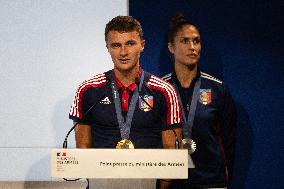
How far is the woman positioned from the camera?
7.50 ft

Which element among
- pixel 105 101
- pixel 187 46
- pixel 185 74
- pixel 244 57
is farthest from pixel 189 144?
pixel 244 57

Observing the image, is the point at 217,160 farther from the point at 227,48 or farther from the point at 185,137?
the point at 227,48

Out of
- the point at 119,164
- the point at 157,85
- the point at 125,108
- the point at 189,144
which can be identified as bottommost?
the point at 189,144

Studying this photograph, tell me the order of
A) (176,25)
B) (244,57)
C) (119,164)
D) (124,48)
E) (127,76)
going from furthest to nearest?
(244,57)
(176,25)
(127,76)
(124,48)
(119,164)

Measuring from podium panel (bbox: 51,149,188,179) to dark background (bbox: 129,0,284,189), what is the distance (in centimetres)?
189

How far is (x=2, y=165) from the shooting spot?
289cm

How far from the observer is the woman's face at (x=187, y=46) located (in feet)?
7.82

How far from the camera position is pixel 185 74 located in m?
2.45

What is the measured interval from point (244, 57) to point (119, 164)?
2142 mm

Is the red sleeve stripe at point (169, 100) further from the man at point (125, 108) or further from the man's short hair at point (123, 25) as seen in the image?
the man's short hair at point (123, 25)

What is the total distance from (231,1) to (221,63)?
491mm

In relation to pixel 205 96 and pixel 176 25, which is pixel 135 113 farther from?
pixel 176 25

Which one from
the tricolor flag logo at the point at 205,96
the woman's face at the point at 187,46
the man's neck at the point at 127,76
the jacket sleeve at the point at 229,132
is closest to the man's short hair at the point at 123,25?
the man's neck at the point at 127,76

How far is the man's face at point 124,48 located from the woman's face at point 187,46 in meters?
0.72
